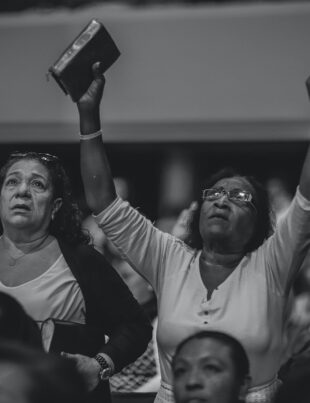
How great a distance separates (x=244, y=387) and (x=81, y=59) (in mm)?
1042

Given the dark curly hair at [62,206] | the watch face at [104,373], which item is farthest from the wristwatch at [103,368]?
the dark curly hair at [62,206]

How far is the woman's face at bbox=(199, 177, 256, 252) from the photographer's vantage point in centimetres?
248

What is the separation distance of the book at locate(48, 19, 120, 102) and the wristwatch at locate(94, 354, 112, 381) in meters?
0.74

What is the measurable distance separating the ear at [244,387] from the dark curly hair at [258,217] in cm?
51

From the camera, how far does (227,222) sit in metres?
2.49

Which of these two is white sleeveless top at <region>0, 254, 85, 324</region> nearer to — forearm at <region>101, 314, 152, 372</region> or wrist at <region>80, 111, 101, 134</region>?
forearm at <region>101, 314, 152, 372</region>

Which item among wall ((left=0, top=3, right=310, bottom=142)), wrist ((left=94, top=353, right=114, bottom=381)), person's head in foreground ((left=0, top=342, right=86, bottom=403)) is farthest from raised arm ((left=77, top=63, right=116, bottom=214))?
wall ((left=0, top=3, right=310, bottom=142))

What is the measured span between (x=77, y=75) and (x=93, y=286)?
2.00 ft

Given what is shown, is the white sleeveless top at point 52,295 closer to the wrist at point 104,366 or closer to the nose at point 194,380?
the wrist at point 104,366

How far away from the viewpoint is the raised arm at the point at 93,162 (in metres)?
2.49

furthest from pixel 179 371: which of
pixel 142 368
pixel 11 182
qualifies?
pixel 142 368

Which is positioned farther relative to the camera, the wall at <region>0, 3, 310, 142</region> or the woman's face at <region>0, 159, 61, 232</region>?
the wall at <region>0, 3, 310, 142</region>

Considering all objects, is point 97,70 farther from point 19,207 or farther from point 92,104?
point 19,207

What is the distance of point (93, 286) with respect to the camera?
2.52 m
